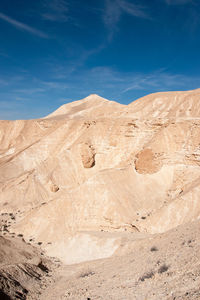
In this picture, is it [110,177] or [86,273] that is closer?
[86,273]

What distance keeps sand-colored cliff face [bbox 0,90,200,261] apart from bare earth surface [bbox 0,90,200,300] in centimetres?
8

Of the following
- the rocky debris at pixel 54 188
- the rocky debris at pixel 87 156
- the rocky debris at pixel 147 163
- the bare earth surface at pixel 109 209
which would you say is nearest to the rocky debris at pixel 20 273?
the bare earth surface at pixel 109 209

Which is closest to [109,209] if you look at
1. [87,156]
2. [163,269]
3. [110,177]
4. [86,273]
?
[110,177]

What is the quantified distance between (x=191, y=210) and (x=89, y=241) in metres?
6.01

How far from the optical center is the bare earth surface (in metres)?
7.16

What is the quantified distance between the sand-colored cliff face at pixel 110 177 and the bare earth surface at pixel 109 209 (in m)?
0.08

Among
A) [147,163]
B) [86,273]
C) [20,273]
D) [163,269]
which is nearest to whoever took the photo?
Answer: [163,269]

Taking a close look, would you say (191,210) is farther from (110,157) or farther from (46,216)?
(110,157)

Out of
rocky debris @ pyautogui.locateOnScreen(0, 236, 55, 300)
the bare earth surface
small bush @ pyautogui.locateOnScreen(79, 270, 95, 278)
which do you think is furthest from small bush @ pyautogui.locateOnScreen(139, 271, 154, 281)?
rocky debris @ pyautogui.locateOnScreen(0, 236, 55, 300)

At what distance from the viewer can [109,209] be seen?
49.9ft

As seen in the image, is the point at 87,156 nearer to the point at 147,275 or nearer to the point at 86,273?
the point at 86,273

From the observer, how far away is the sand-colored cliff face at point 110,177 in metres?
14.4

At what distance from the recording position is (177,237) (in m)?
8.79

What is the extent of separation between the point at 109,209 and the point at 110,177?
272 cm
